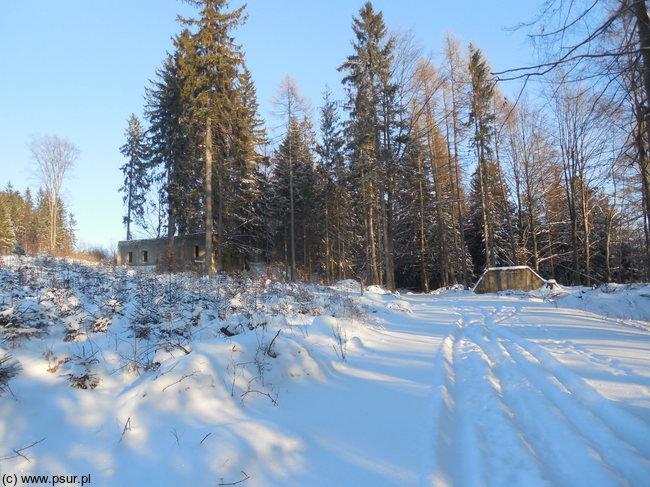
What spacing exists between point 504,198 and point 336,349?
26316 millimetres

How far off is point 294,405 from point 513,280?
18.9 metres

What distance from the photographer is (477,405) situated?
341 cm

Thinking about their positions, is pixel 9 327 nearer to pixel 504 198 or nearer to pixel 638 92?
pixel 638 92

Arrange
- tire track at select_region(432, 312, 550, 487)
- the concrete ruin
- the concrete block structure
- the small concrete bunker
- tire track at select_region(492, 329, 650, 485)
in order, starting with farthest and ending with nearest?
the concrete block structure → the concrete ruin → the small concrete bunker → tire track at select_region(492, 329, 650, 485) → tire track at select_region(432, 312, 550, 487)

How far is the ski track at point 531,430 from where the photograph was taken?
90.0 inches

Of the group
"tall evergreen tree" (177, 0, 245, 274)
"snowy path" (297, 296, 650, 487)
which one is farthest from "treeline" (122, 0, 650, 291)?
"snowy path" (297, 296, 650, 487)

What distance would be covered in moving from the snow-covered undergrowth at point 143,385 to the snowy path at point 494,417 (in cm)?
63

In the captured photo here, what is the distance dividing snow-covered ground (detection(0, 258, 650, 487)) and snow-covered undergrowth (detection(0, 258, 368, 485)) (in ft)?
0.05

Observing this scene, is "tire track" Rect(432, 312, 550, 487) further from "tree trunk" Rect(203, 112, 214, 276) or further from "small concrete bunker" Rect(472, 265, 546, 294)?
"small concrete bunker" Rect(472, 265, 546, 294)

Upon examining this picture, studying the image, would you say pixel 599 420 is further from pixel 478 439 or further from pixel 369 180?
pixel 369 180

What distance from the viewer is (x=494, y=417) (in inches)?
123

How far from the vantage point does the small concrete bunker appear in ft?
61.2

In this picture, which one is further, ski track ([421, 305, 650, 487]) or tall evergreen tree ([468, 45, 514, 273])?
tall evergreen tree ([468, 45, 514, 273])

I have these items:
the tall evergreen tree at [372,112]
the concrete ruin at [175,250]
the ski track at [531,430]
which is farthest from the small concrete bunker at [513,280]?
the concrete ruin at [175,250]
